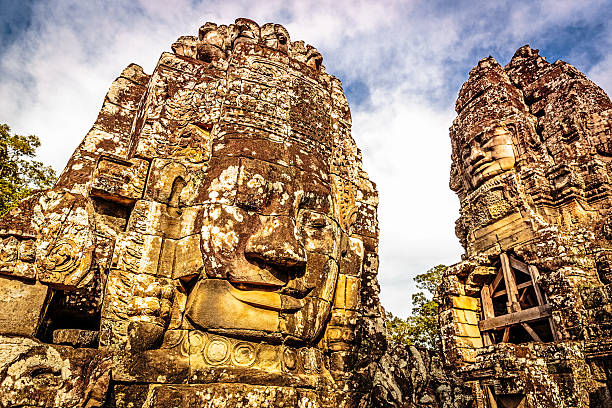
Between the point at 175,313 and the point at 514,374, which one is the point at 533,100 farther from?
the point at 175,313

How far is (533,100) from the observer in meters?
11.9

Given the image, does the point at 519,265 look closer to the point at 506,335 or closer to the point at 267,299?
the point at 506,335

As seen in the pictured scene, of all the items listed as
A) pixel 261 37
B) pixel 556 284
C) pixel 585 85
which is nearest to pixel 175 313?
pixel 261 37

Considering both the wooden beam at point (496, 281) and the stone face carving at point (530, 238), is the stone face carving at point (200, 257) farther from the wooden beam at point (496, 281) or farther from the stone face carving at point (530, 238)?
the wooden beam at point (496, 281)

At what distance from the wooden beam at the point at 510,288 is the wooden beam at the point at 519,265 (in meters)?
0.10

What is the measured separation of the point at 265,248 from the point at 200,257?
60 cm

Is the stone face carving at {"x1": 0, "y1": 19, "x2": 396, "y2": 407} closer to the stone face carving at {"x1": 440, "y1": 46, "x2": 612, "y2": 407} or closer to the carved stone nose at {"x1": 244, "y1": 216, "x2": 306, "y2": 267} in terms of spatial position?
the carved stone nose at {"x1": 244, "y1": 216, "x2": 306, "y2": 267}

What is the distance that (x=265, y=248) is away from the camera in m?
3.46

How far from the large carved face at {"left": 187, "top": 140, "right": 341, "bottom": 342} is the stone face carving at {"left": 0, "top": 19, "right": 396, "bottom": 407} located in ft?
0.04

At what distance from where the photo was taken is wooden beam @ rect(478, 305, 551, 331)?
8344 mm

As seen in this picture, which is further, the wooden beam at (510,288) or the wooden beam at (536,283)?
the wooden beam at (510,288)

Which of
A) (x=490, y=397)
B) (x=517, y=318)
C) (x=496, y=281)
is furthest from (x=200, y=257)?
(x=496, y=281)

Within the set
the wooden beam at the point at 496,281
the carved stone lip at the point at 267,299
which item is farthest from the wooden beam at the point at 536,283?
the carved stone lip at the point at 267,299

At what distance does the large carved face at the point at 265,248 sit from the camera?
336 cm
